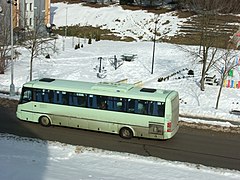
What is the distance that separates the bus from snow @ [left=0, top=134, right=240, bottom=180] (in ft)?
7.38

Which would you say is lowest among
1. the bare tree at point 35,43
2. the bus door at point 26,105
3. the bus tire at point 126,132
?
the bus tire at point 126,132

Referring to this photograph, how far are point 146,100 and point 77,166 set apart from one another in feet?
16.6

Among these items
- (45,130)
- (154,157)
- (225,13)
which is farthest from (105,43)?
(154,157)

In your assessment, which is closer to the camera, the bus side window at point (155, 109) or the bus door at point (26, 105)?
the bus side window at point (155, 109)

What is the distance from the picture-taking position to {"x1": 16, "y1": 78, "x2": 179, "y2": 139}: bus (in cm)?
1895

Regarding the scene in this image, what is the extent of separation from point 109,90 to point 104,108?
91 centimetres

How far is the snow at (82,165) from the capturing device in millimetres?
14414

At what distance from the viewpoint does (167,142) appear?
64.0 feet

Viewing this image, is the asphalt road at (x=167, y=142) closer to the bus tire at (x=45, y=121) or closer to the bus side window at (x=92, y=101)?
the bus tire at (x=45, y=121)

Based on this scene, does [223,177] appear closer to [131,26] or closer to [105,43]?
[105,43]

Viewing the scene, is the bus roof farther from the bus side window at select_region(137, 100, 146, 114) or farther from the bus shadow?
the bus shadow

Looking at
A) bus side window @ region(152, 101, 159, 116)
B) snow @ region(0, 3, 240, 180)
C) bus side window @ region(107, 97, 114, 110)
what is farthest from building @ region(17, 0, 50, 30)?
bus side window @ region(152, 101, 159, 116)

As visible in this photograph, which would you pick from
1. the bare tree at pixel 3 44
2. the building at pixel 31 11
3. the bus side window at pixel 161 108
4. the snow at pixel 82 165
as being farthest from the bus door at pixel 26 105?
the building at pixel 31 11

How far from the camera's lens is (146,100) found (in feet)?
62.5
